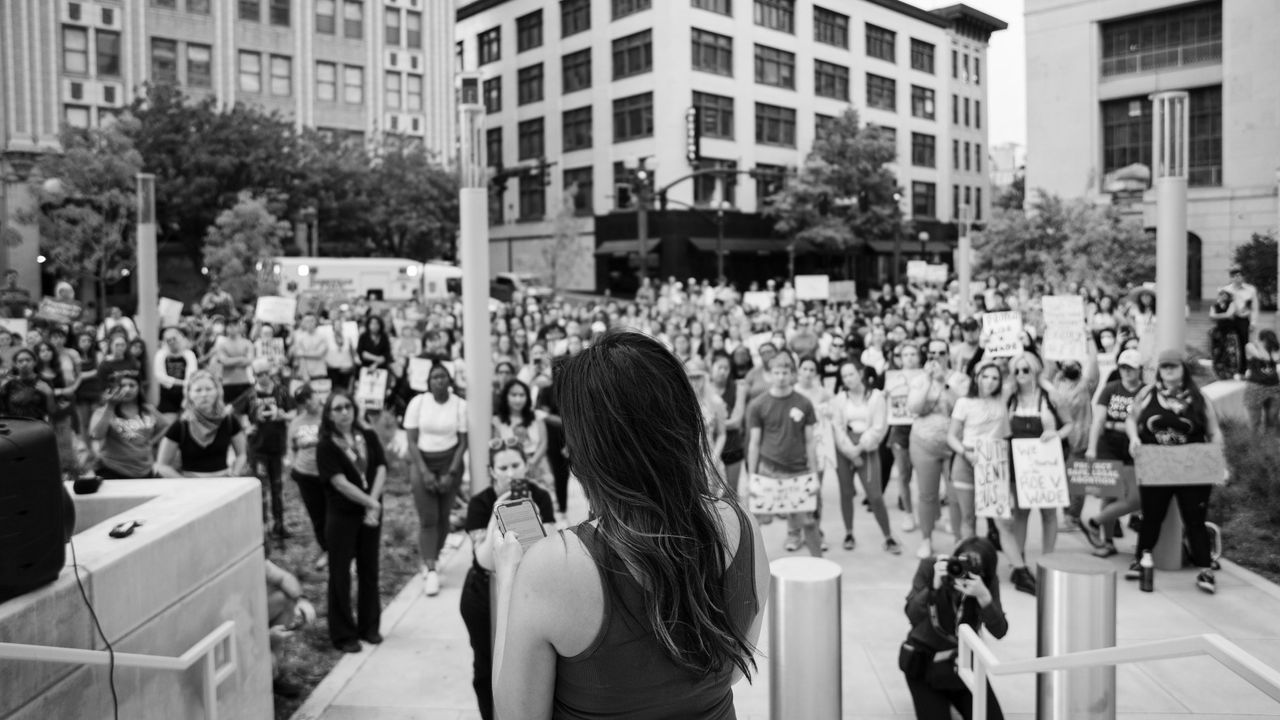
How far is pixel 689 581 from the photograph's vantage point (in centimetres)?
194

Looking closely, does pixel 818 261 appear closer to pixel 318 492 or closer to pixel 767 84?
pixel 767 84

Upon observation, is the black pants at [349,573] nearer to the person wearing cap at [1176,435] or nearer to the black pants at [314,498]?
the black pants at [314,498]

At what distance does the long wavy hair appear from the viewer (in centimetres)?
191

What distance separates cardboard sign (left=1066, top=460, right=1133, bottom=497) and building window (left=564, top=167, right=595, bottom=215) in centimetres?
4640

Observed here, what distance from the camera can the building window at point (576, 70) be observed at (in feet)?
176

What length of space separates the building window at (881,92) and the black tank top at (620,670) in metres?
61.3

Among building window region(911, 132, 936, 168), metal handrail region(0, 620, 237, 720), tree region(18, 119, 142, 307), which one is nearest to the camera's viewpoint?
metal handrail region(0, 620, 237, 720)

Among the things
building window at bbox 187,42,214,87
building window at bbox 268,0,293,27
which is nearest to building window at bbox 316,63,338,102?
building window at bbox 268,0,293,27

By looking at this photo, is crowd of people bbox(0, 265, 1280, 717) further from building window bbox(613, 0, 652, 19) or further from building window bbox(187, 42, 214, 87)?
building window bbox(613, 0, 652, 19)

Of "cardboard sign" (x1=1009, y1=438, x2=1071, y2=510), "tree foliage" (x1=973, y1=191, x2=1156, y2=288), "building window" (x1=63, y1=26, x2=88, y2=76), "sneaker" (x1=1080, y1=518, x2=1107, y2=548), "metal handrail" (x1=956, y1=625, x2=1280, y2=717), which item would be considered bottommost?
"sneaker" (x1=1080, y1=518, x2=1107, y2=548)

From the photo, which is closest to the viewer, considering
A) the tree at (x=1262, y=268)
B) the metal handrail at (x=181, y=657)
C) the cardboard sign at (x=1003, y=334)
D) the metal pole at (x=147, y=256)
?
the metal handrail at (x=181, y=657)

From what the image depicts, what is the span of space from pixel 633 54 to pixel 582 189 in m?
7.69

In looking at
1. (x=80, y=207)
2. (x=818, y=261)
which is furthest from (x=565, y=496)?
(x=818, y=261)

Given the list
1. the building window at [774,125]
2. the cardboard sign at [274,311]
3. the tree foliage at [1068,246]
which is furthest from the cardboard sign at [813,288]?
the building window at [774,125]
